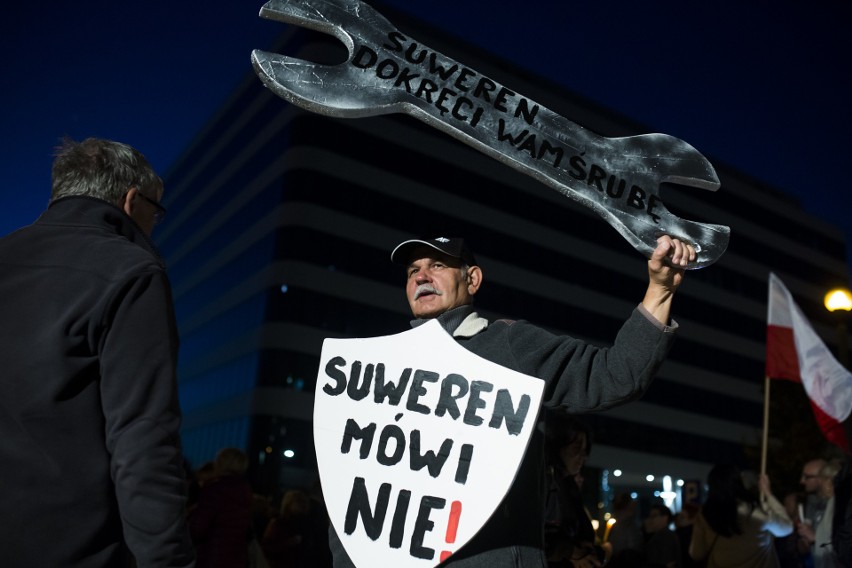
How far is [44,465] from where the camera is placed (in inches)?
69.9

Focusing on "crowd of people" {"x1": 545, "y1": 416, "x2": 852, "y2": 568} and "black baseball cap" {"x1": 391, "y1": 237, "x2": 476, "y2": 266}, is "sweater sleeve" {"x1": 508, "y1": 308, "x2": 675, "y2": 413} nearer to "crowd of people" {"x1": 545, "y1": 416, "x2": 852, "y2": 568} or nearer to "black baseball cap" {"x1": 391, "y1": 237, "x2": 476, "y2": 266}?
"black baseball cap" {"x1": 391, "y1": 237, "x2": 476, "y2": 266}

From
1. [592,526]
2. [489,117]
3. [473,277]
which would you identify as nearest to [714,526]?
[592,526]

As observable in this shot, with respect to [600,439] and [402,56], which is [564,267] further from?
[402,56]

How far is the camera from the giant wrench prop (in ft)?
8.64

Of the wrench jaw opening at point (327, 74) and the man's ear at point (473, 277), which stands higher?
the wrench jaw opening at point (327, 74)

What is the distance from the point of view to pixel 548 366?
263cm

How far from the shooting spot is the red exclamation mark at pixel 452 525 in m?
2.35

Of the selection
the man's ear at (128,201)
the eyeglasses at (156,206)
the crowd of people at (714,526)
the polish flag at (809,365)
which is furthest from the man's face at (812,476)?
the man's ear at (128,201)

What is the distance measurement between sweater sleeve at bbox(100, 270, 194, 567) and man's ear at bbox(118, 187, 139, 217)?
0.34 meters

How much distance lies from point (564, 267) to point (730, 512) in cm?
4053

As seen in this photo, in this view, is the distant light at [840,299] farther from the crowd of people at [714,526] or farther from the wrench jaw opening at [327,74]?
the wrench jaw opening at [327,74]

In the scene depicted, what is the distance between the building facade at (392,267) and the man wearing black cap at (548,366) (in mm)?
32121

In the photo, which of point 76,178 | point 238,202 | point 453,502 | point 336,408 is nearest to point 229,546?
point 336,408

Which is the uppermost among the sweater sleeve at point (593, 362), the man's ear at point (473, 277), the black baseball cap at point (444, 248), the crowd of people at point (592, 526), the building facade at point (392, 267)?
the building facade at point (392, 267)
